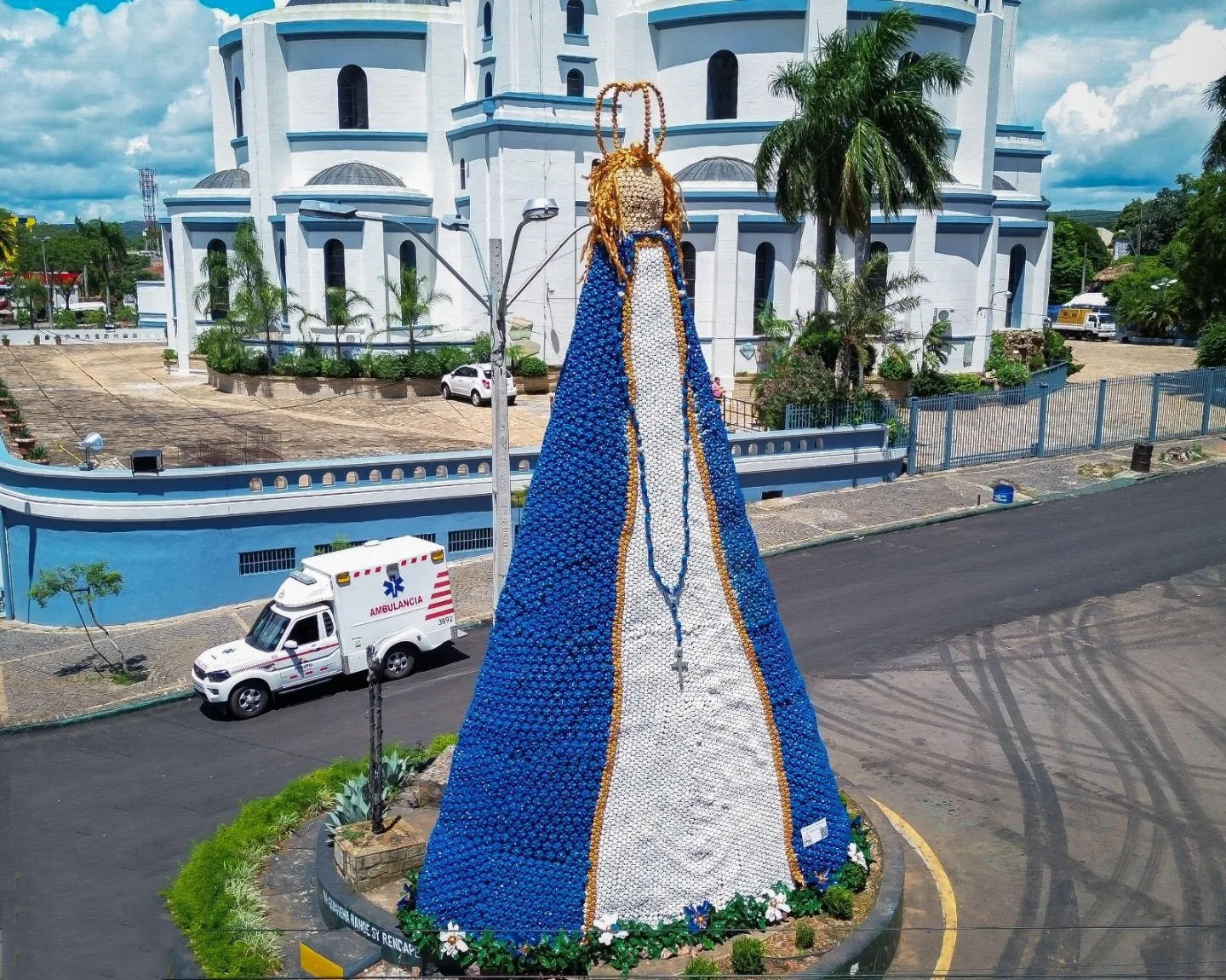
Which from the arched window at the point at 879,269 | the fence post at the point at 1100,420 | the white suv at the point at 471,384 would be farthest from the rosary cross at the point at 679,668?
the white suv at the point at 471,384

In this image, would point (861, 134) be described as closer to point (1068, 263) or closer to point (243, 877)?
point (243, 877)

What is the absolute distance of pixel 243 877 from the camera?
10.1m

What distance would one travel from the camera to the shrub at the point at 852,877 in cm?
923

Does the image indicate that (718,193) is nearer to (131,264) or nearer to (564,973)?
(564,973)

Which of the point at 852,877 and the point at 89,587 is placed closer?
the point at 852,877

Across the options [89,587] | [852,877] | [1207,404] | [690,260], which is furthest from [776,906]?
[690,260]

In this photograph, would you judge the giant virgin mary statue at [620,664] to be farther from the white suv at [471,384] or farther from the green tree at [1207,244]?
the green tree at [1207,244]

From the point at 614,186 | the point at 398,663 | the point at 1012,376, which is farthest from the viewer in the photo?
the point at 1012,376

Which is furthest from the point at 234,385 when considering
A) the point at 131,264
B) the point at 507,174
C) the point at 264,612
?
the point at 131,264

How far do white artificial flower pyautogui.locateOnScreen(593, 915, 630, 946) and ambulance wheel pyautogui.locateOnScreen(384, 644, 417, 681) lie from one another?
8.69 m

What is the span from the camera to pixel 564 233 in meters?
37.7

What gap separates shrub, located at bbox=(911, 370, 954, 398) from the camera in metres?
34.9

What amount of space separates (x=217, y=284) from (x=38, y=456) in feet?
76.9

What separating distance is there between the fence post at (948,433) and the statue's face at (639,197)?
20389mm
